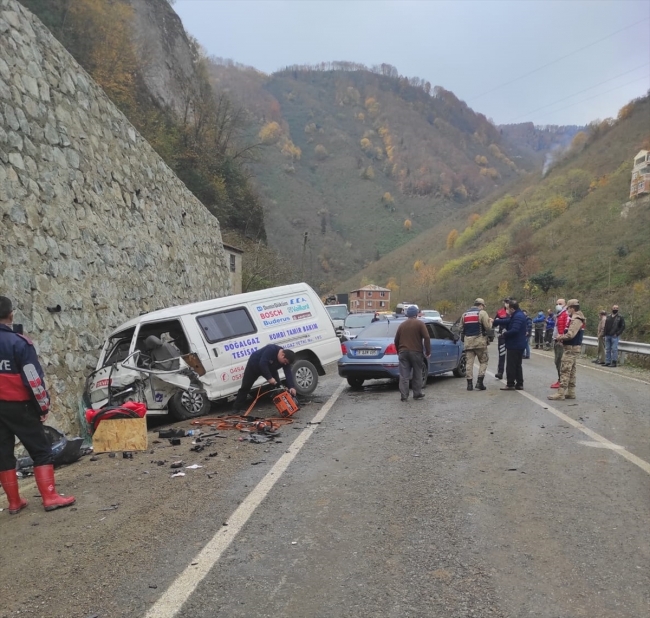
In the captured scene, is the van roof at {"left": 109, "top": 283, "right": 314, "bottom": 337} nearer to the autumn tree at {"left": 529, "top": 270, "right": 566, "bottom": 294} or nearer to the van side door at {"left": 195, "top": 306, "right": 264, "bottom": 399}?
the van side door at {"left": 195, "top": 306, "right": 264, "bottom": 399}

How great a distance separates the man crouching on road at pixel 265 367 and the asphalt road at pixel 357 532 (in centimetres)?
192

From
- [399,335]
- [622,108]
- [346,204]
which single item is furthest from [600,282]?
[346,204]

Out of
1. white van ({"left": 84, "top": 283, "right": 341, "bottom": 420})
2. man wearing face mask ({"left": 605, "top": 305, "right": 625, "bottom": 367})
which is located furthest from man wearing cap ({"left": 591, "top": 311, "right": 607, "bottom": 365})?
white van ({"left": 84, "top": 283, "right": 341, "bottom": 420})

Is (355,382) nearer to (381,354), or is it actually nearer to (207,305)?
(381,354)

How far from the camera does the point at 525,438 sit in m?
6.98

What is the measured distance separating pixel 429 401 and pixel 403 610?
7.30 m

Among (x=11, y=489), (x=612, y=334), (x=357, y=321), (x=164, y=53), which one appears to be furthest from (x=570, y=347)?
(x=164, y=53)


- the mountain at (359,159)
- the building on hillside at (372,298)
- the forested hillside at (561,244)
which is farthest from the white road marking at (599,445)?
the mountain at (359,159)

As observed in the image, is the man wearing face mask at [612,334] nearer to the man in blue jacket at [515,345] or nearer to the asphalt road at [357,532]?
the man in blue jacket at [515,345]

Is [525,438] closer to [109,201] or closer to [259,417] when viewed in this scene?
[259,417]

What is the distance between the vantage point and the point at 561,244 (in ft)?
185

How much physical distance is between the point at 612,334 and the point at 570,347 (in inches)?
343

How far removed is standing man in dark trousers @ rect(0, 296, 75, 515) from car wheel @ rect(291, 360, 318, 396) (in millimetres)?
5840

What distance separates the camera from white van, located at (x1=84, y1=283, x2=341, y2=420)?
30.4 ft
